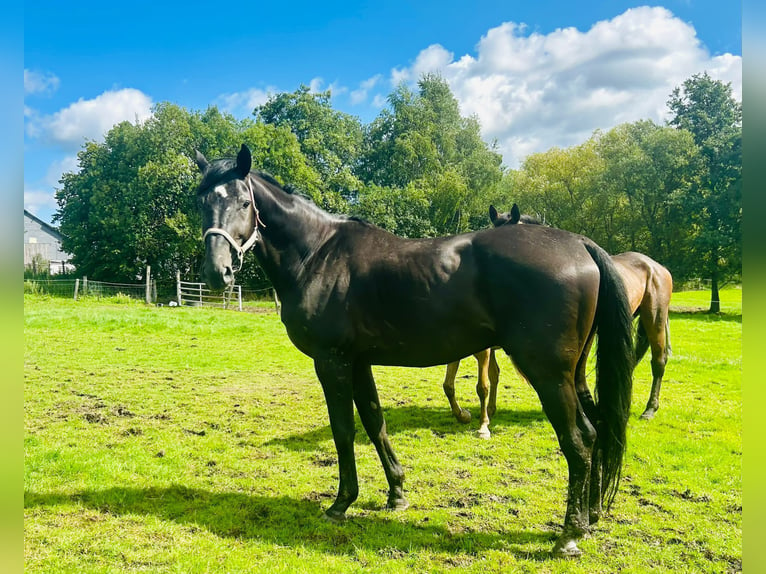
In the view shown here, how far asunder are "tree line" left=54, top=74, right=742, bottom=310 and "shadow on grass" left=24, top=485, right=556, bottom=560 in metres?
25.6

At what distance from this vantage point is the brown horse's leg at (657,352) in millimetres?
6664

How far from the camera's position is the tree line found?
27188 millimetres

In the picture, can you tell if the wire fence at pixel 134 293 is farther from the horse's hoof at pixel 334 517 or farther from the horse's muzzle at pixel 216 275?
the horse's muzzle at pixel 216 275

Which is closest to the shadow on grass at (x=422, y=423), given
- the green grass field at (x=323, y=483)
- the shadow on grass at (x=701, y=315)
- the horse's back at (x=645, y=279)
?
the green grass field at (x=323, y=483)

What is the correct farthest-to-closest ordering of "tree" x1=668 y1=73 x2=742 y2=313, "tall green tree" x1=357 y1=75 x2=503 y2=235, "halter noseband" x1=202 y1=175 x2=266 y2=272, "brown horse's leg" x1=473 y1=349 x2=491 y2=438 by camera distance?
1. "tall green tree" x1=357 y1=75 x2=503 y2=235
2. "tree" x1=668 y1=73 x2=742 y2=313
3. "brown horse's leg" x1=473 y1=349 x2=491 y2=438
4. "halter noseband" x1=202 y1=175 x2=266 y2=272

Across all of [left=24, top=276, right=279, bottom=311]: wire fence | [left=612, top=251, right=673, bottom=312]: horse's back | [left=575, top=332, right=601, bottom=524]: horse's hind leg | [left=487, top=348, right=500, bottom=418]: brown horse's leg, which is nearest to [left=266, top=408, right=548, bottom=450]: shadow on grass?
[left=487, top=348, right=500, bottom=418]: brown horse's leg

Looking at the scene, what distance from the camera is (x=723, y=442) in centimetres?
536

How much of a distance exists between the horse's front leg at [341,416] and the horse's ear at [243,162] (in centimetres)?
158

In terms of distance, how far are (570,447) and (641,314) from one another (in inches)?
181

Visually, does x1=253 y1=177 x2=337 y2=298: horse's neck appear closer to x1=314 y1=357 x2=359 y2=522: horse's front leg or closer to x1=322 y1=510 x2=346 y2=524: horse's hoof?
x1=314 y1=357 x2=359 y2=522: horse's front leg

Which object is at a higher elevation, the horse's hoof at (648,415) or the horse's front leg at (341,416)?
the horse's front leg at (341,416)

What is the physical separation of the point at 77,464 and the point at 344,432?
9.70ft

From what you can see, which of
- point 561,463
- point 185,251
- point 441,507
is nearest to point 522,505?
point 441,507

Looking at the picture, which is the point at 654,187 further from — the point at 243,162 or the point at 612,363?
the point at 243,162
